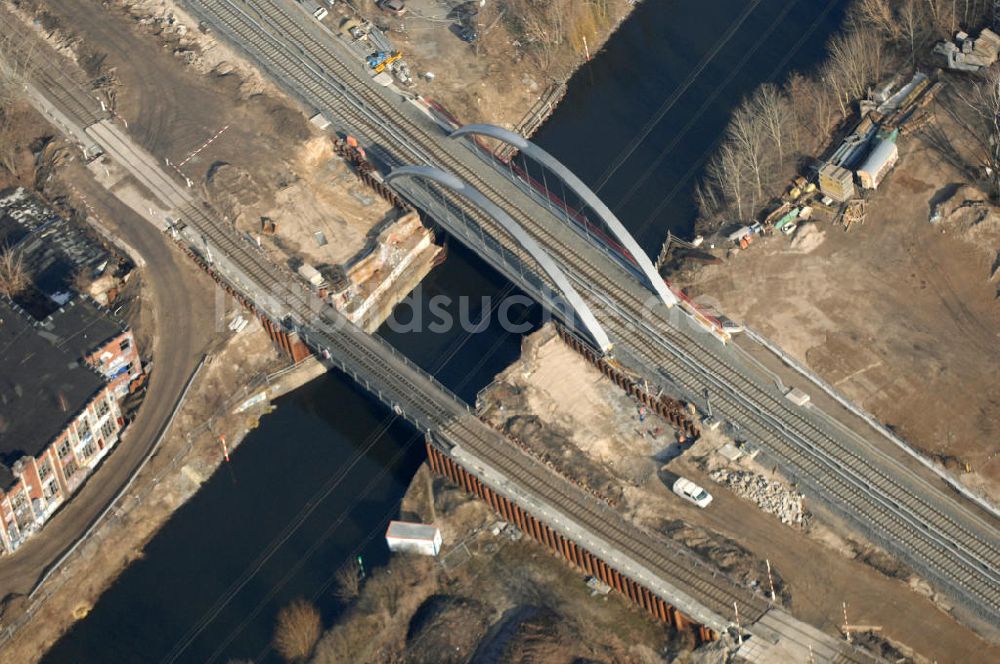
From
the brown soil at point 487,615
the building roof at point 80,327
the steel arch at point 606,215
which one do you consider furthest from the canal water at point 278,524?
the building roof at point 80,327

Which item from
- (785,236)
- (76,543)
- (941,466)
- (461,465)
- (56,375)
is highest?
(785,236)

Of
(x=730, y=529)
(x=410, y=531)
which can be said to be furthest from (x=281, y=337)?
(x=730, y=529)

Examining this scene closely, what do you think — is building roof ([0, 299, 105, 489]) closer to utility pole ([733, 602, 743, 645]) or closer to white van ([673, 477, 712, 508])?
white van ([673, 477, 712, 508])

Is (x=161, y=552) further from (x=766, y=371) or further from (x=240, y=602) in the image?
(x=766, y=371)

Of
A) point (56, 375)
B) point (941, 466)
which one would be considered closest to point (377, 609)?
point (56, 375)

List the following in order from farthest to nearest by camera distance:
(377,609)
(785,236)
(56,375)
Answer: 1. (785,236)
2. (56,375)
3. (377,609)
